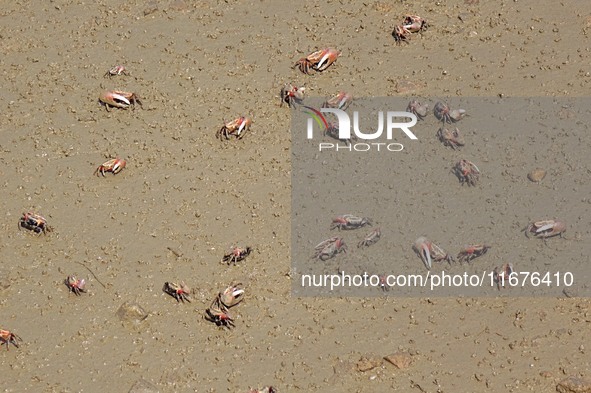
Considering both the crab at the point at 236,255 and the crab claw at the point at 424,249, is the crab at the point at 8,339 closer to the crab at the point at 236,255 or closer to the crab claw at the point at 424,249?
the crab at the point at 236,255

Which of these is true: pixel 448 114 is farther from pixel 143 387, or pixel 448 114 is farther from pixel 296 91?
pixel 143 387

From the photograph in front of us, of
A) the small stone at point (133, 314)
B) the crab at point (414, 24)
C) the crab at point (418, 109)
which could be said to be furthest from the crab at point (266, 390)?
the crab at point (414, 24)

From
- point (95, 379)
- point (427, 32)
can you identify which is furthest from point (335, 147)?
point (95, 379)

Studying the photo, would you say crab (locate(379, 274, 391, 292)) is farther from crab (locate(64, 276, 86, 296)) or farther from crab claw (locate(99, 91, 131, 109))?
crab claw (locate(99, 91, 131, 109))

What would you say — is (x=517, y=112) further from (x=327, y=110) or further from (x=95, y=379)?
(x=95, y=379)

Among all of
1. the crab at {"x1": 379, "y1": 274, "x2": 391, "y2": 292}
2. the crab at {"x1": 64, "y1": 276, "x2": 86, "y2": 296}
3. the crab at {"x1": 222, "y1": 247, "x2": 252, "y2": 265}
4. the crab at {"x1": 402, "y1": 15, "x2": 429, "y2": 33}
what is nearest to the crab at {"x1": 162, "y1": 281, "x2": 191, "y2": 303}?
the crab at {"x1": 222, "y1": 247, "x2": 252, "y2": 265}

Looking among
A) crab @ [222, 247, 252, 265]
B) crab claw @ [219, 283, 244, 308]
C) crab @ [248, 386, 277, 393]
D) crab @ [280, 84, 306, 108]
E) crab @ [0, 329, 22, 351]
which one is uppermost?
crab @ [280, 84, 306, 108]

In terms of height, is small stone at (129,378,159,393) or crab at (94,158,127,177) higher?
crab at (94,158,127,177)
